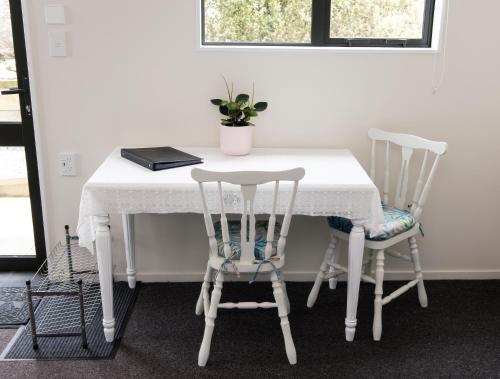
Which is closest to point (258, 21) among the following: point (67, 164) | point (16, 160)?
point (67, 164)

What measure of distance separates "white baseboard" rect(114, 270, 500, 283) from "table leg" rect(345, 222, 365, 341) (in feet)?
1.83

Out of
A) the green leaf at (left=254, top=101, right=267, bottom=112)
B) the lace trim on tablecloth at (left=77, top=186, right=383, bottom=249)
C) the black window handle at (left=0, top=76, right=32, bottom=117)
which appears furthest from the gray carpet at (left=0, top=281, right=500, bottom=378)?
the black window handle at (left=0, top=76, right=32, bottom=117)

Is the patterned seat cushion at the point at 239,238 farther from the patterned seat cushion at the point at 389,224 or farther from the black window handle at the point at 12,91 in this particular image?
the black window handle at the point at 12,91

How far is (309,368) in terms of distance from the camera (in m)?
2.26

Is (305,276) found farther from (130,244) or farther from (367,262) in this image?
(130,244)

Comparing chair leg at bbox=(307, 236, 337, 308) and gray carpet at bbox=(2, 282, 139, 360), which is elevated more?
chair leg at bbox=(307, 236, 337, 308)

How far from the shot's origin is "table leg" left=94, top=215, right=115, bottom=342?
2.24 meters

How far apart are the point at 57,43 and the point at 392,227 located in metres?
1.68

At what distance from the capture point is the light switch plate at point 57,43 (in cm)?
260

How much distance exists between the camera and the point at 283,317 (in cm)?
224

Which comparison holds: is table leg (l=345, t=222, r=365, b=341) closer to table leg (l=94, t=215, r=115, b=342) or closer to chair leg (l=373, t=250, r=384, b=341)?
chair leg (l=373, t=250, r=384, b=341)

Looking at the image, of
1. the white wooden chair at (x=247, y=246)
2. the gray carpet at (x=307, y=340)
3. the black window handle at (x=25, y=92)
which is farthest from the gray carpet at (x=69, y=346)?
the black window handle at (x=25, y=92)

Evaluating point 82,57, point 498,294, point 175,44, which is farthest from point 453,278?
point 82,57

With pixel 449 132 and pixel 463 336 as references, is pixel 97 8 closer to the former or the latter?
pixel 449 132
